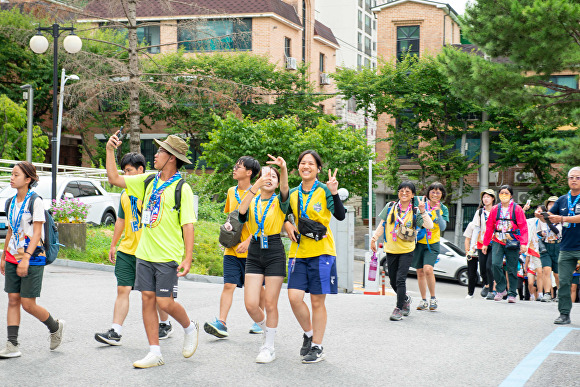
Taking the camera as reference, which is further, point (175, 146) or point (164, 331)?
point (164, 331)

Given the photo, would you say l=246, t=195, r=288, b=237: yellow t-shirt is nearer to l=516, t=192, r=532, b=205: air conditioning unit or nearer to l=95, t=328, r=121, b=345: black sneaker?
l=95, t=328, r=121, b=345: black sneaker

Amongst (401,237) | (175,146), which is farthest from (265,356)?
(401,237)

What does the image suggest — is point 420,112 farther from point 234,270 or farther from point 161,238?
point 161,238

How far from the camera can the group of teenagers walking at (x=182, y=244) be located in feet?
19.2

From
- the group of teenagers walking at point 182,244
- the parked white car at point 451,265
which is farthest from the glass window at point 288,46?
the group of teenagers walking at point 182,244

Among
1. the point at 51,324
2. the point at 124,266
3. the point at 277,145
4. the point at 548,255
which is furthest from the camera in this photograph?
the point at 277,145

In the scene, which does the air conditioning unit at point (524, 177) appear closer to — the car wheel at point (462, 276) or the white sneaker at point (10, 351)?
the car wheel at point (462, 276)

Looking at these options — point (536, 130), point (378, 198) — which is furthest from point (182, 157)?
point (378, 198)

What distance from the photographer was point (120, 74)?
19141 millimetres

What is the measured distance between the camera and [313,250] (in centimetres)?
625

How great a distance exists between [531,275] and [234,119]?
1737cm

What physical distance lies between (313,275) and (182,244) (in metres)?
1.17

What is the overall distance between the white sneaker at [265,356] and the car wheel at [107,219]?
14555 millimetres

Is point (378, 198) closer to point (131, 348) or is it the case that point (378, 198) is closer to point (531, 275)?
point (531, 275)
